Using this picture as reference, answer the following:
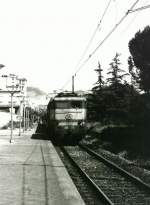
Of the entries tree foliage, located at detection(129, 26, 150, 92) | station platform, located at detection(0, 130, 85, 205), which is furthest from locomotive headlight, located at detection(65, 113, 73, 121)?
tree foliage, located at detection(129, 26, 150, 92)

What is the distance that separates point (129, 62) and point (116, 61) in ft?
97.8

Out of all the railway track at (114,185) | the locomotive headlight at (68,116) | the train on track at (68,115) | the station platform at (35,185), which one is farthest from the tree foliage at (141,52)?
the station platform at (35,185)

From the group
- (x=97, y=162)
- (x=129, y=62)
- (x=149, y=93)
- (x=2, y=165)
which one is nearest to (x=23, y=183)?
(x=2, y=165)

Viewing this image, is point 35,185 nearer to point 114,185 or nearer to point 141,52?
point 114,185

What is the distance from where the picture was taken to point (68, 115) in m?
35.4

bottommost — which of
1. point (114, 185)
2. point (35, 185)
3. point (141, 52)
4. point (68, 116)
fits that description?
point (114, 185)

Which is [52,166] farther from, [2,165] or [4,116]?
[4,116]

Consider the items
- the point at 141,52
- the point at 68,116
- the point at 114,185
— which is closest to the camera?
the point at 114,185

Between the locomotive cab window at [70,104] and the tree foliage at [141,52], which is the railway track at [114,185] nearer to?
the locomotive cab window at [70,104]

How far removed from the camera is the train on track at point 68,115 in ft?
115

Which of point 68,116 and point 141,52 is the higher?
point 141,52

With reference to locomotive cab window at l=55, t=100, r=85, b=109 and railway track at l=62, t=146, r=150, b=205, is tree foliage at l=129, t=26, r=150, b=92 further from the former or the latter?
railway track at l=62, t=146, r=150, b=205

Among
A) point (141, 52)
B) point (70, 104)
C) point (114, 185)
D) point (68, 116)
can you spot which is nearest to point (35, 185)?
point (114, 185)

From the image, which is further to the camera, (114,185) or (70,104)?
(70,104)
